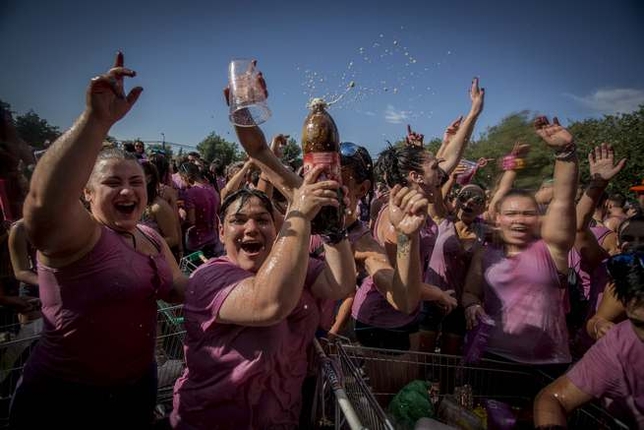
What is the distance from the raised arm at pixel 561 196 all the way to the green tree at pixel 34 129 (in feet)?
13.0

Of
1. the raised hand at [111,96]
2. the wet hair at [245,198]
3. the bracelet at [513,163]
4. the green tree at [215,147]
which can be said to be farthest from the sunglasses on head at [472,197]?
the green tree at [215,147]

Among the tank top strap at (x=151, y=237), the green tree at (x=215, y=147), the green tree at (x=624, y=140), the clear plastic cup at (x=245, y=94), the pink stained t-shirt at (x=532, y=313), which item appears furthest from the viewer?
the green tree at (x=215, y=147)

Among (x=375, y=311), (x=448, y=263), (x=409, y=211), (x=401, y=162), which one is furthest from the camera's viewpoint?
(x=448, y=263)

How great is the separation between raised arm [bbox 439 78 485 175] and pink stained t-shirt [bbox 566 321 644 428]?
2214 millimetres

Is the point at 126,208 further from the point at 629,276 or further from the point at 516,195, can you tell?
the point at 629,276

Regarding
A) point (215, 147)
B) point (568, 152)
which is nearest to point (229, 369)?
point (568, 152)

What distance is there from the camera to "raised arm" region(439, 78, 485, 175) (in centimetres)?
397

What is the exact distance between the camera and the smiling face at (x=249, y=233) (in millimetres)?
2039

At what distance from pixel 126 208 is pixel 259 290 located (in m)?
1.12

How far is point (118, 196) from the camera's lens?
2.10 meters

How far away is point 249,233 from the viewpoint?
2035 millimetres

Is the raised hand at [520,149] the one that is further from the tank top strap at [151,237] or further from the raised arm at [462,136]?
the tank top strap at [151,237]

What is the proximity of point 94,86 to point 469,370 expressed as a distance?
290 cm

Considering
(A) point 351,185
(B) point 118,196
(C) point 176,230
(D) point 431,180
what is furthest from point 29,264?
(D) point 431,180
